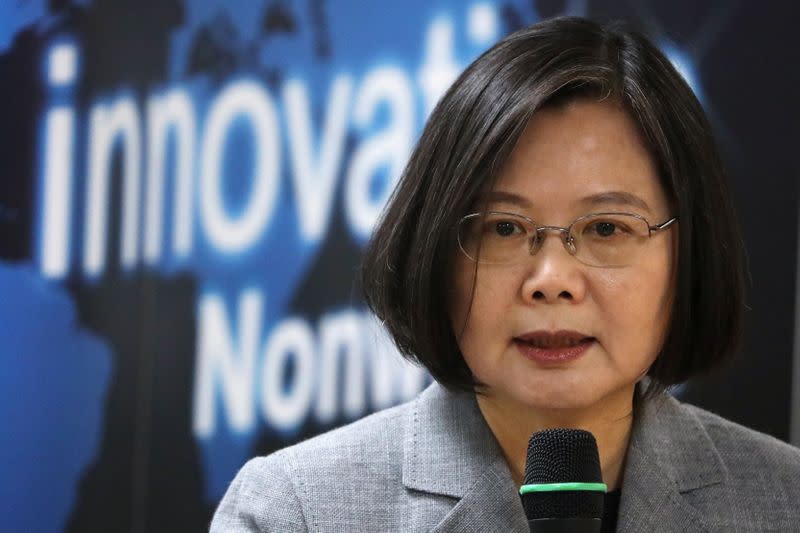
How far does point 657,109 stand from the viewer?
1.61 m

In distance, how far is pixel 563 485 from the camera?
1.13 meters

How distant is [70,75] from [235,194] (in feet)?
1.57

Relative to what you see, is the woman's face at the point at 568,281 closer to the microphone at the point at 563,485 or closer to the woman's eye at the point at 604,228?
the woman's eye at the point at 604,228

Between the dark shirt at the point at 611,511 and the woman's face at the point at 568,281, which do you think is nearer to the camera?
the woman's face at the point at 568,281

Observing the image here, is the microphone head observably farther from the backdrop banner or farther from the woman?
the backdrop banner

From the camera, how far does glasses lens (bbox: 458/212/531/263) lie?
60.1 inches

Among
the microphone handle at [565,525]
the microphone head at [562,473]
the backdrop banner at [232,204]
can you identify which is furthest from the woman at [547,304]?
the backdrop banner at [232,204]

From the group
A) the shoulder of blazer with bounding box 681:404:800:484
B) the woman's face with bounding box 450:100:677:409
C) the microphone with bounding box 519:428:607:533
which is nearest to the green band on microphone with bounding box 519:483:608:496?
the microphone with bounding box 519:428:607:533

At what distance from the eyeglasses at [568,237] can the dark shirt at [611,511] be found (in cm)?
37

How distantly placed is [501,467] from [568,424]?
4.6 inches

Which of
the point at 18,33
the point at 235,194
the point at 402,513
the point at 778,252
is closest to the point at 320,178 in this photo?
the point at 235,194

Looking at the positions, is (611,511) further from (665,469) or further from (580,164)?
(580,164)

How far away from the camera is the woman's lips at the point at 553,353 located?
4.93 ft

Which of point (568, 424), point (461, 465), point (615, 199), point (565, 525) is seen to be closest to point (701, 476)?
point (568, 424)
